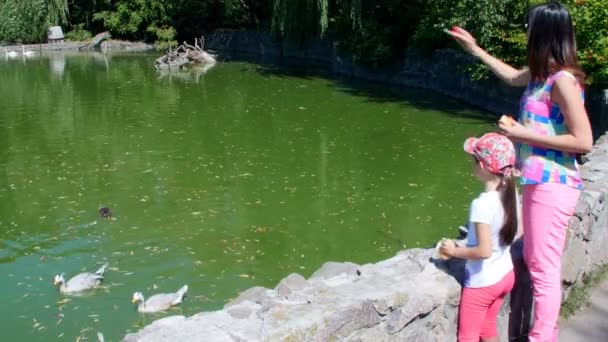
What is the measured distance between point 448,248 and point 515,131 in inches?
23.1

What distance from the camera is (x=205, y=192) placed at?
8.70 meters

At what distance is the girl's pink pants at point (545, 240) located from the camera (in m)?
2.94

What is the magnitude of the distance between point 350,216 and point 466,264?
4.70 m

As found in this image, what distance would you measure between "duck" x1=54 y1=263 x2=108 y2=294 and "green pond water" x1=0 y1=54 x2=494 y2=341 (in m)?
0.09

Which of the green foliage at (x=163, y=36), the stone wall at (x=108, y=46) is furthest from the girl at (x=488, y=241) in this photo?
the stone wall at (x=108, y=46)

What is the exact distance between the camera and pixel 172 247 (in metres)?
6.86

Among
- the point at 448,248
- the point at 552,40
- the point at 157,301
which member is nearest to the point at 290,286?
the point at 448,248

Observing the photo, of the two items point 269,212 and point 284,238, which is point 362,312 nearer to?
point 284,238

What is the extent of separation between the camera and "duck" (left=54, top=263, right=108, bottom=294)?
572cm

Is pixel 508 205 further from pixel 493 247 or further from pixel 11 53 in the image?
pixel 11 53

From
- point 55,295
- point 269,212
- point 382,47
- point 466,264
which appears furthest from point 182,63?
point 466,264

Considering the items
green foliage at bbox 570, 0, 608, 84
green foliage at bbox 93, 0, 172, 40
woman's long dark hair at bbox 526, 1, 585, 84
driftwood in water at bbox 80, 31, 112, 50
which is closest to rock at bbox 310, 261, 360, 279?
woman's long dark hair at bbox 526, 1, 585, 84

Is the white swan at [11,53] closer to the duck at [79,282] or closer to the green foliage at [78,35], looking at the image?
the green foliage at [78,35]

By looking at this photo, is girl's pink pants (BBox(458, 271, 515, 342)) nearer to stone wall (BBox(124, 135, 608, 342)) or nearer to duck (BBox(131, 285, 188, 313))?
stone wall (BBox(124, 135, 608, 342))
